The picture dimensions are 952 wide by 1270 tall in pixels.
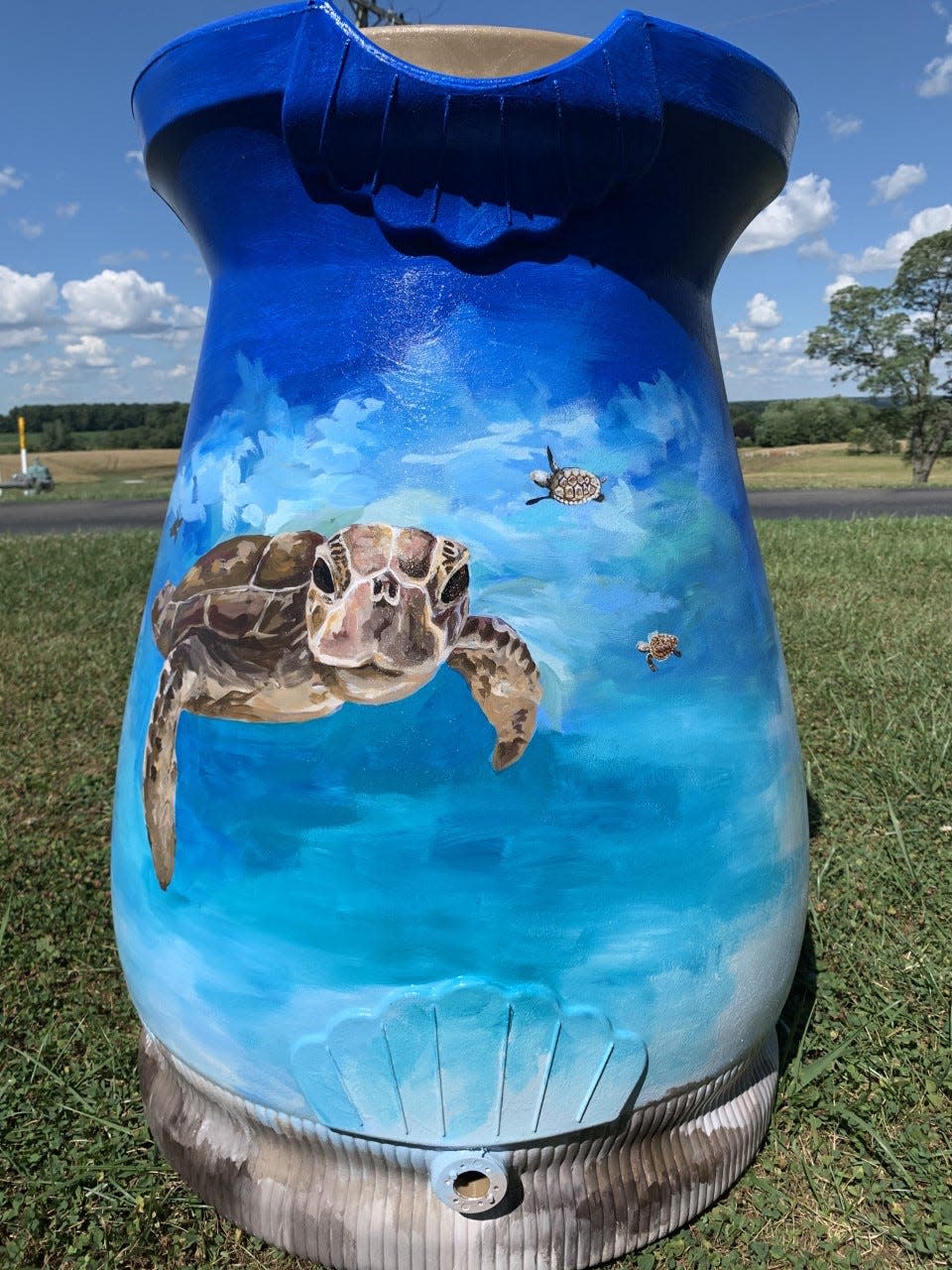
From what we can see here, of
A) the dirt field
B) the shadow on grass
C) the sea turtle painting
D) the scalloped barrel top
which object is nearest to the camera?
the scalloped barrel top

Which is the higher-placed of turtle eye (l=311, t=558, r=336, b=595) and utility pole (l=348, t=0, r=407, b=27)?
utility pole (l=348, t=0, r=407, b=27)

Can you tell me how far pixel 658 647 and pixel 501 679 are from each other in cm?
25

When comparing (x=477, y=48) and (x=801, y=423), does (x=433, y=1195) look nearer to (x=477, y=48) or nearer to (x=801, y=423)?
(x=477, y=48)

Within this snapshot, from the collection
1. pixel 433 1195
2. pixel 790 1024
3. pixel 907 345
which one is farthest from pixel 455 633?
pixel 907 345

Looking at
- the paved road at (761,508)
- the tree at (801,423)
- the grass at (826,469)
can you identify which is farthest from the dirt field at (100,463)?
the tree at (801,423)

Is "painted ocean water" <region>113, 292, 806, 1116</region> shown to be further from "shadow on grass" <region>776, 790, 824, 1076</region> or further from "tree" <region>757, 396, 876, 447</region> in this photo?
"tree" <region>757, 396, 876, 447</region>

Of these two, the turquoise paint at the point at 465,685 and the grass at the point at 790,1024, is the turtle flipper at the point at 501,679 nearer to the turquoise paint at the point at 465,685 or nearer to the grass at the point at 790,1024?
the turquoise paint at the point at 465,685

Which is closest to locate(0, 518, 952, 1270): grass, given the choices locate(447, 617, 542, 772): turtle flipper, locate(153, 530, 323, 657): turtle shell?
locate(447, 617, 542, 772): turtle flipper

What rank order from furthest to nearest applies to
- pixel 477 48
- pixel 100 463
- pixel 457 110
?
1. pixel 100 463
2. pixel 477 48
3. pixel 457 110

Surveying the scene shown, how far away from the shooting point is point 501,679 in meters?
1.39

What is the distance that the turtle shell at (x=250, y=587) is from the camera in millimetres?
1433

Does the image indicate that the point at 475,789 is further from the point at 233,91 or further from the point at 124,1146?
the point at 124,1146

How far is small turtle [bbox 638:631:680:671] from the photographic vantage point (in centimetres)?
146

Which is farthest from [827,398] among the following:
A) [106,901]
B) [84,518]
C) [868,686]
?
[106,901]
